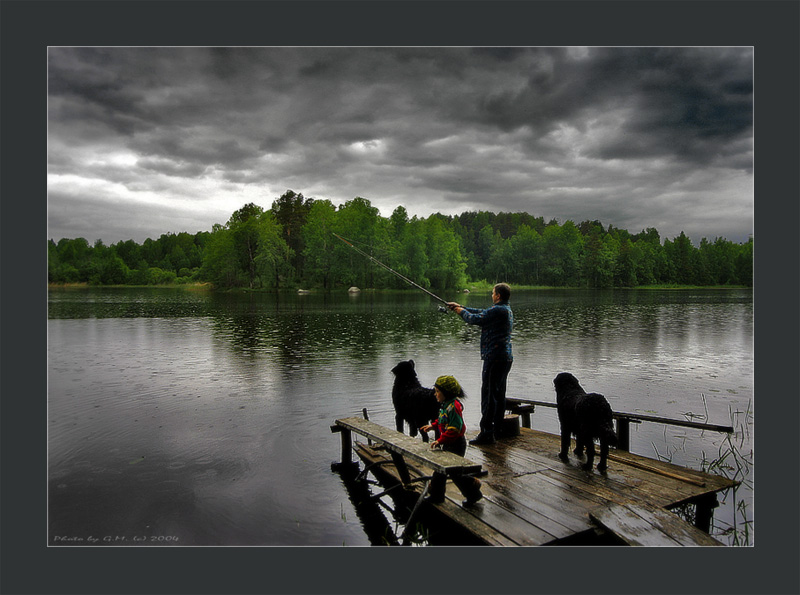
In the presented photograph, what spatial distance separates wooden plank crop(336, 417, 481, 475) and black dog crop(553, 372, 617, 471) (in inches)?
63.8

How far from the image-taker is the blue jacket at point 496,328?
613cm

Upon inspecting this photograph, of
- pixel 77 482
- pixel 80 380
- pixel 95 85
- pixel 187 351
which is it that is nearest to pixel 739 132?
pixel 95 85

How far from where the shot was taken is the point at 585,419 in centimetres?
534

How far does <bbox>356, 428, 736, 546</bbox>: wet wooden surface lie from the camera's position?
4133 millimetres

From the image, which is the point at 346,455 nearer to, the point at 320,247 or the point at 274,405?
the point at 274,405

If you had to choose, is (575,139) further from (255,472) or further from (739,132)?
(255,472)

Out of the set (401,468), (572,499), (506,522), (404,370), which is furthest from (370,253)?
(506,522)

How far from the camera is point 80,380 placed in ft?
42.0

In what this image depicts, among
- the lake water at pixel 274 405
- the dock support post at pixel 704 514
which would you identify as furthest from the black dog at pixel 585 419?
the lake water at pixel 274 405

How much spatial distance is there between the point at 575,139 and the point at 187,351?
14.4m

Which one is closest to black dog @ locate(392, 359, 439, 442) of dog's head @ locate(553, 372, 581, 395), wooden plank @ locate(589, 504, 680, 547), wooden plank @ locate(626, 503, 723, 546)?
dog's head @ locate(553, 372, 581, 395)

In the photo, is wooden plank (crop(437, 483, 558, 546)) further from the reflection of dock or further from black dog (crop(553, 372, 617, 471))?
black dog (crop(553, 372, 617, 471))

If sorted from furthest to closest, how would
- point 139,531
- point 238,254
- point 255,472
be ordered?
point 238,254, point 255,472, point 139,531

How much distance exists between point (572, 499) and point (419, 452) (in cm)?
153
